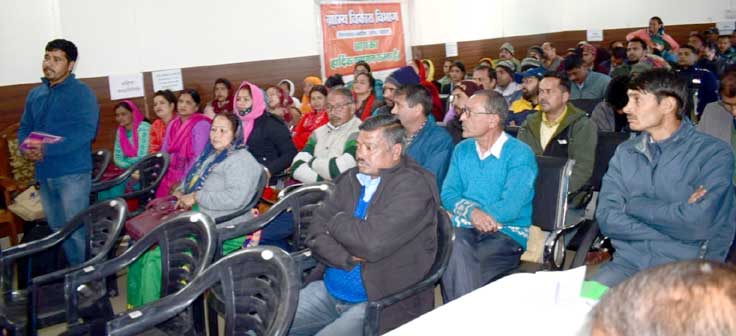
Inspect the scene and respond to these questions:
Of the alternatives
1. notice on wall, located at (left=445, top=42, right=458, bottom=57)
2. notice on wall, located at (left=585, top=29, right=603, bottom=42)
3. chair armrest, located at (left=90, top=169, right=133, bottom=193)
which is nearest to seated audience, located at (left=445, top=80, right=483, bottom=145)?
chair armrest, located at (left=90, top=169, right=133, bottom=193)

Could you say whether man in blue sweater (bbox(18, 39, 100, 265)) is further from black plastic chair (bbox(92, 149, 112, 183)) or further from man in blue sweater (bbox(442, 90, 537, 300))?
man in blue sweater (bbox(442, 90, 537, 300))

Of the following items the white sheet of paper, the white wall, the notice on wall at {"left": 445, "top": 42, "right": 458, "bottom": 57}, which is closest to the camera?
the white sheet of paper

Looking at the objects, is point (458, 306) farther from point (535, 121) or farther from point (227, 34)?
point (227, 34)

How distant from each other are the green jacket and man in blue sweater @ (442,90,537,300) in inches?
28.0

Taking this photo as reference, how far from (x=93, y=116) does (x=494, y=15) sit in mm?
8191

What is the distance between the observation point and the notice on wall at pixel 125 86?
6387mm

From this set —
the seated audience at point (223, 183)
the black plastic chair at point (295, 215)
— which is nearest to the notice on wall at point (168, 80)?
the seated audience at point (223, 183)

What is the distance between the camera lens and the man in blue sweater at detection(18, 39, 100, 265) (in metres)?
3.69

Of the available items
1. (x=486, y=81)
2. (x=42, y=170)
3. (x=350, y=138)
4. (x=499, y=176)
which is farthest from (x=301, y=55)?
(x=499, y=176)

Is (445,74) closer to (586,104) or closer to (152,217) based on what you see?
(586,104)

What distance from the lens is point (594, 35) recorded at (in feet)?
40.4

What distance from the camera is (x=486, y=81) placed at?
21.1 ft

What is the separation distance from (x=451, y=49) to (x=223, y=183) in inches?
281

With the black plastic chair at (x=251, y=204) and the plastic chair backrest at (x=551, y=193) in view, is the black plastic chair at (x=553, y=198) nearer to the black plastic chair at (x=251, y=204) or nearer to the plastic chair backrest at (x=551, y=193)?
the plastic chair backrest at (x=551, y=193)
